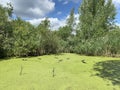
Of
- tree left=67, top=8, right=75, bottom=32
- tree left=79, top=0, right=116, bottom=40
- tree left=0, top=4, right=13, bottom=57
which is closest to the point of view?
tree left=0, top=4, right=13, bottom=57

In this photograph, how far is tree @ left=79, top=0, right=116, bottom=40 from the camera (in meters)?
16.3

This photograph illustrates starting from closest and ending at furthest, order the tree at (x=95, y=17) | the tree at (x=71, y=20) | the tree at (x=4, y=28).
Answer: the tree at (x=4, y=28) → the tree at (x=95, y=17) → the tree at (x=71, y=20)

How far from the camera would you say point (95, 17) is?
56.5ft

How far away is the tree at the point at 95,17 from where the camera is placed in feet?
53.6

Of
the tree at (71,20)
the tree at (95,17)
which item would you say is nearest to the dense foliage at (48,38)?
the tree at (95,17)

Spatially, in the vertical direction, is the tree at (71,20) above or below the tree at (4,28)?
above

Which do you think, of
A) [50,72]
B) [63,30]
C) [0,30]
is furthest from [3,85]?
[63,30]

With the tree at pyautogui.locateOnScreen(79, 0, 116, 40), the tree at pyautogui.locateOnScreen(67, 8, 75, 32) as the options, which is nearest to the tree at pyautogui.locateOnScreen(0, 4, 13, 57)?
the tree at pyautogui.locateOnScreen(79, 0, 116, 40)

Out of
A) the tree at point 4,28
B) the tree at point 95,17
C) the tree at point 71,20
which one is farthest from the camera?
the tree at point 71,20

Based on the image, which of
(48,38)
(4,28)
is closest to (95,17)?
(48,38)

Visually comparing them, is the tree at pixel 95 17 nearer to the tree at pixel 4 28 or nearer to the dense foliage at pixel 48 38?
the dense foliage at pixel 48 38

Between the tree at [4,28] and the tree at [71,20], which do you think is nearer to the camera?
the tree at [4,28]

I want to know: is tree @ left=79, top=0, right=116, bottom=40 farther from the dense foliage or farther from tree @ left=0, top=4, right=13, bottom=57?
tree @ left=0, top=4, right=13, bottom=57

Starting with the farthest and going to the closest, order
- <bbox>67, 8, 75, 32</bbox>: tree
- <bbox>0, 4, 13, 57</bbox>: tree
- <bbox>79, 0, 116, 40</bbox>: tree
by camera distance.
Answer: <bbox>67, 8, 75, 32</bbox>: tree, <bbox>79, 0, 116, 40</bbox>: tree, <bbox>0, 4, 13, 57</bbox>: tree
